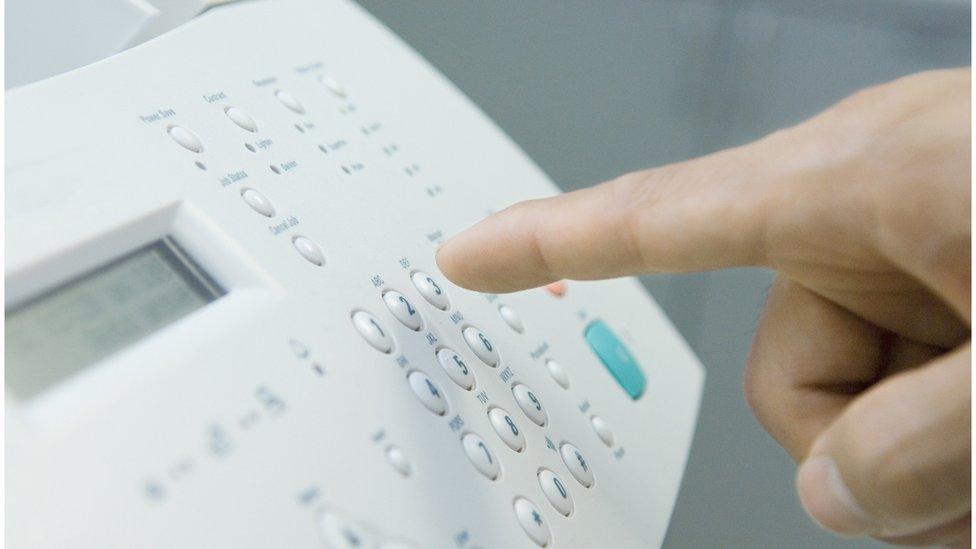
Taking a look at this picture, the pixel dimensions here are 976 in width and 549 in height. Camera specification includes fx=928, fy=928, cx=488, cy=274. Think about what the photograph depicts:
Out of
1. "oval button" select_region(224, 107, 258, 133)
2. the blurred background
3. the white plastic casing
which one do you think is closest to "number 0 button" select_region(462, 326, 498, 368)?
the white plastic casing

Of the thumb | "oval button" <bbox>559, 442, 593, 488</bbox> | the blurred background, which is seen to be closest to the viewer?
the thumb

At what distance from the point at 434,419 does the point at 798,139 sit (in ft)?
0.46

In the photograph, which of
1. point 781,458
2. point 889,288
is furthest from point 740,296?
point 889,288

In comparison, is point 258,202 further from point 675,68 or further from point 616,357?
point 675,68

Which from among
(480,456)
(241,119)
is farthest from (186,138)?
(480,456)

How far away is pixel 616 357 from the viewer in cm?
42

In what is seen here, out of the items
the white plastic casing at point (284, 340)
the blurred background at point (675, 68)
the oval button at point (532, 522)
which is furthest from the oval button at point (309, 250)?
the blurred background at point (675, 68)

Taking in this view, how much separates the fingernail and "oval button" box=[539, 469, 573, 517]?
0.26ft

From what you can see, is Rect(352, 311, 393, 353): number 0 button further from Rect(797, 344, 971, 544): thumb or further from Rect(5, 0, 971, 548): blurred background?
Rect(5, 0, 971, 548): blurred background

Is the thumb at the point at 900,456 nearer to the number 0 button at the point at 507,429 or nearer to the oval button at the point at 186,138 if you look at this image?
the number 0 button at the point at 507,429

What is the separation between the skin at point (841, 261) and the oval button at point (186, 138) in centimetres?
10

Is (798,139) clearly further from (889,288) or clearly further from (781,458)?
(781,458)

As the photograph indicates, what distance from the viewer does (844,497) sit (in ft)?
0.84

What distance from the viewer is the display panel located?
0.25m
